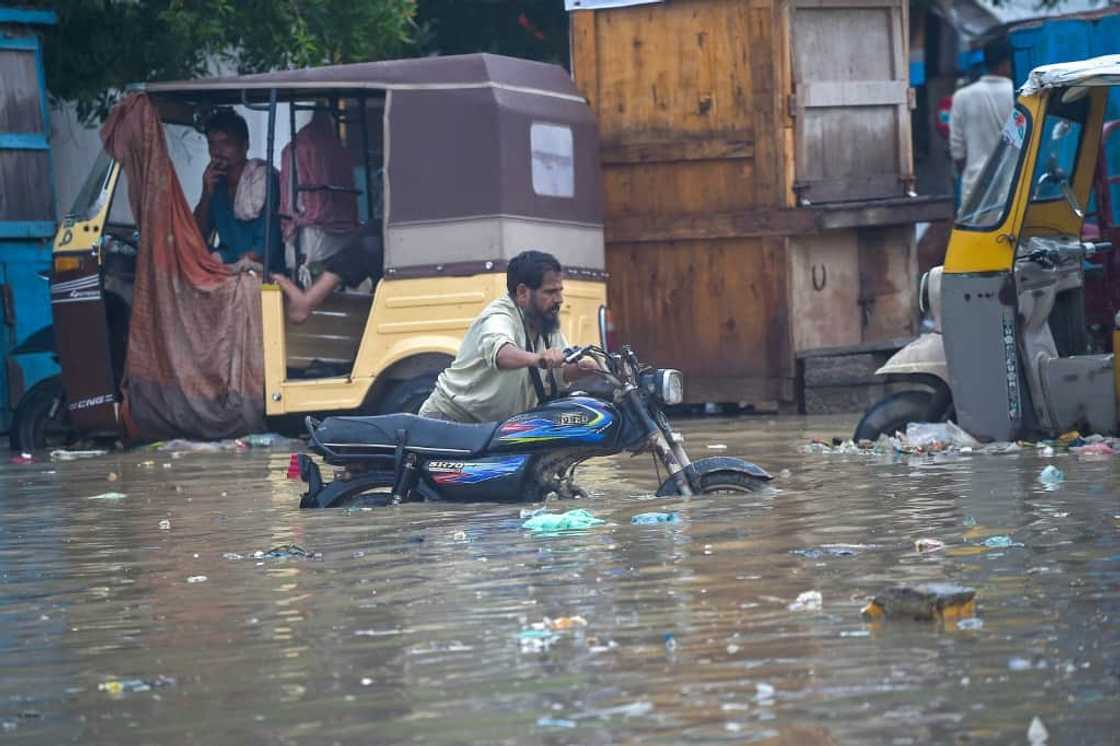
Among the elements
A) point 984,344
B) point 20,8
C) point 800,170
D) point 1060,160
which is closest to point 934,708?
point 984,344

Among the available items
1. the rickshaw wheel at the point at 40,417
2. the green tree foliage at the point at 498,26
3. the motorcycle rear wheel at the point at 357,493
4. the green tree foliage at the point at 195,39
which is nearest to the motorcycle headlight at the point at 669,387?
the motorcycle rear wheel at the point at 357,493

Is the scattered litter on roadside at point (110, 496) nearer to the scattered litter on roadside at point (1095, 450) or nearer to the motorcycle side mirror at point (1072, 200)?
the scattered litter on roadside at point (1095, 450)

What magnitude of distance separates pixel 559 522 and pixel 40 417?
787 cm

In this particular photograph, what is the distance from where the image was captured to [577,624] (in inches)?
236

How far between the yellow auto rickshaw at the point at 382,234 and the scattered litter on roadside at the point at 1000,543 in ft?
21.9

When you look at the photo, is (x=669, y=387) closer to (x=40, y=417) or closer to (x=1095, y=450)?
(x=1095, y=450)

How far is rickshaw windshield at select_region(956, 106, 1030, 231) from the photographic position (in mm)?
11602

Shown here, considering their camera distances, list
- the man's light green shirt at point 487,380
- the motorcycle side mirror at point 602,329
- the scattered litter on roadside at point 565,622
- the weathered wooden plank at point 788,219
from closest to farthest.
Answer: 1. the scattered litter on roadside at point 565,622
2. the man's light green shirt at point 487,380
3. the motorcycle side mirror at point 602,329
4. the weathered wooden plank at point 788,219

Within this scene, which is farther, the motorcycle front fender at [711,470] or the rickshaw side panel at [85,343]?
the rickshaw side panel at [85,343]

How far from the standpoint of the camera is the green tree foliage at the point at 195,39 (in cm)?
1673

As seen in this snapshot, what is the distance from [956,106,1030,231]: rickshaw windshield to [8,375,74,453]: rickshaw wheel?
23.0 ft

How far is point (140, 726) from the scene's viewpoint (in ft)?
16.3

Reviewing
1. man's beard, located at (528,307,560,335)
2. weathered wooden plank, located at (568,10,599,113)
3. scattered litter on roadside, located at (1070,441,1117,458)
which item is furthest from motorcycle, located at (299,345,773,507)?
weathered wooden plank, located at (568,10,599,113)

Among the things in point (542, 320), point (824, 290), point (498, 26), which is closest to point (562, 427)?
point (542, 320)
